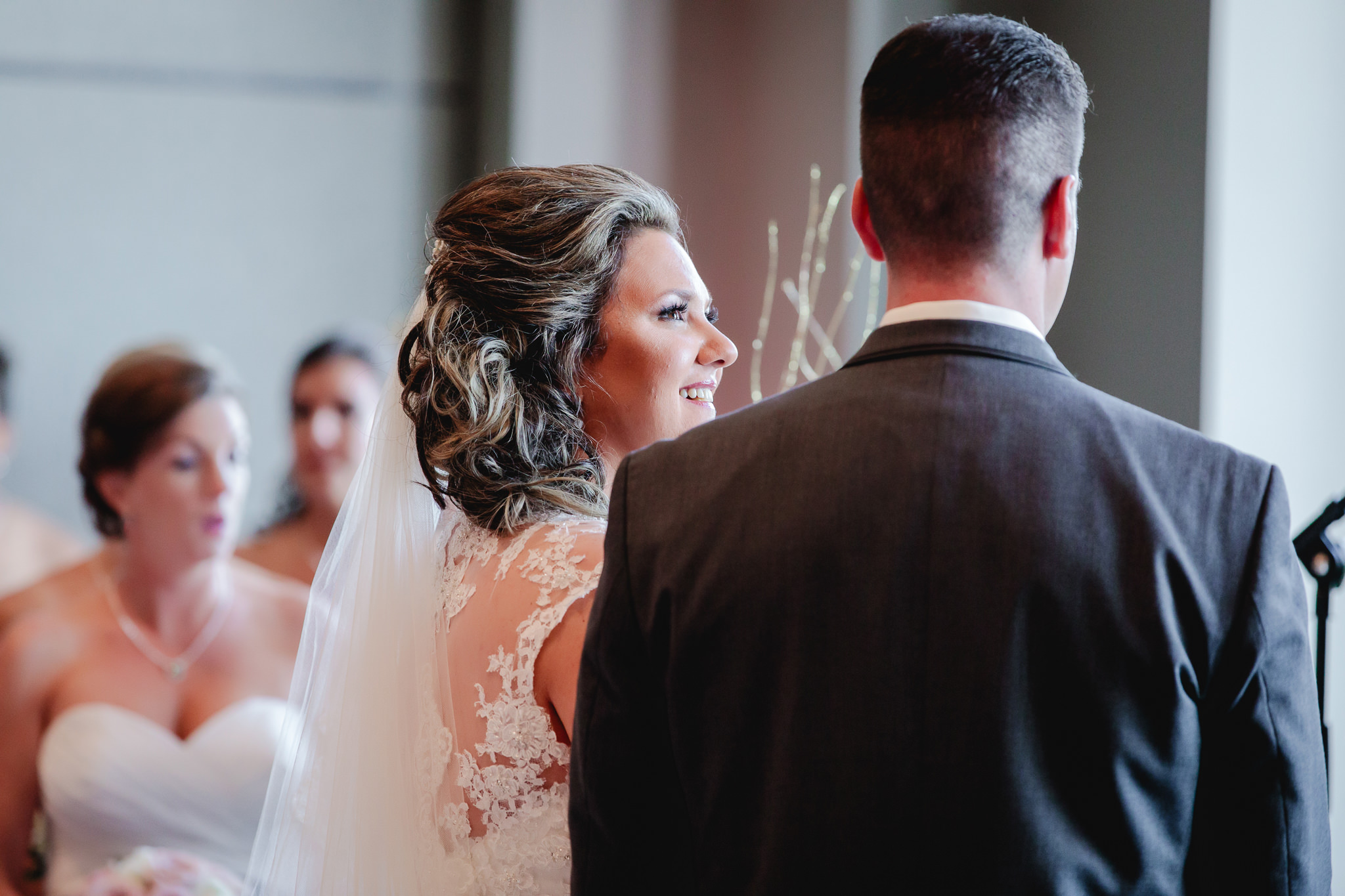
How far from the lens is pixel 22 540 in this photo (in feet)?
15.4

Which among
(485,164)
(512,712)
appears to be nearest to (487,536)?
(512,712)

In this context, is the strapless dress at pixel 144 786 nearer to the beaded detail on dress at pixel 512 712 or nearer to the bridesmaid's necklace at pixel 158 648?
the bridesmaid's necklace at pixel 158 648

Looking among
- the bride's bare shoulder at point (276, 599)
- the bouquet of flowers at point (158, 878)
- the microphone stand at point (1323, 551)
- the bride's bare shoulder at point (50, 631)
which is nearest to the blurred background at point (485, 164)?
the microphone stand at point (1323, 551)

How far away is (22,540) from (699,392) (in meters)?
3.88

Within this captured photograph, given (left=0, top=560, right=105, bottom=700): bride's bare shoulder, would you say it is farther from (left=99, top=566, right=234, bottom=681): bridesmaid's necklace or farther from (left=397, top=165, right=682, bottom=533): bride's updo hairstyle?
(left=397, top=165, right=682, bottom=533): bride's updo hairstyle

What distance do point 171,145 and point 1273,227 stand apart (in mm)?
4160

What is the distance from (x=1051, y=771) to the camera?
1035 mm

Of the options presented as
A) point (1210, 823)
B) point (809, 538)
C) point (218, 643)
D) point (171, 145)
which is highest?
point (171, 145)

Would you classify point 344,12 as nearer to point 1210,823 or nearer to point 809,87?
point 809,87

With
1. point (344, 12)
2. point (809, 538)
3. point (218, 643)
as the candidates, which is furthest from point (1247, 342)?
point (344, 12)

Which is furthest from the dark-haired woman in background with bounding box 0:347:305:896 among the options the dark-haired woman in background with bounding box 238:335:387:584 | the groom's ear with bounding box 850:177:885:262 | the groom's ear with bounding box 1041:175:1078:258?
the groom's ear with bounding box 1041:175:1078:258

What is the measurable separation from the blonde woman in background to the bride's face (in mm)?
3504

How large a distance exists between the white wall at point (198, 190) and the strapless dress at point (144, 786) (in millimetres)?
1889

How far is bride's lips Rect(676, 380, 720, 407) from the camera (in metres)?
1.80
